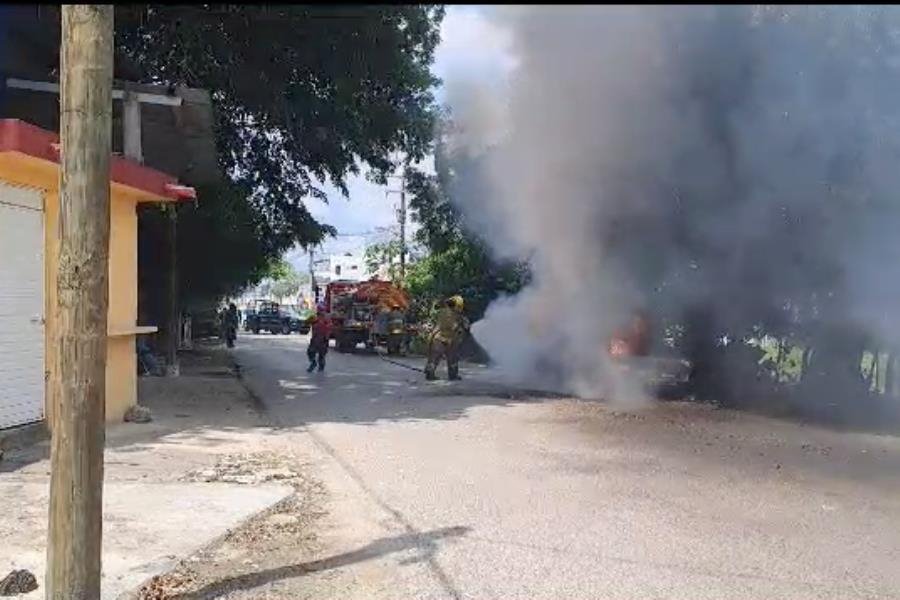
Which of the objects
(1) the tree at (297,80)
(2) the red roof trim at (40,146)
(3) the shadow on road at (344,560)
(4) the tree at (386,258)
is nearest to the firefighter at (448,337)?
(1) the tree at (297,80)

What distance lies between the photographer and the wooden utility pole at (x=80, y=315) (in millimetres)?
3639

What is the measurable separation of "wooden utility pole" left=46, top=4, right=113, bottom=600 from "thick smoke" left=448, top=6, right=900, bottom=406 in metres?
7.56

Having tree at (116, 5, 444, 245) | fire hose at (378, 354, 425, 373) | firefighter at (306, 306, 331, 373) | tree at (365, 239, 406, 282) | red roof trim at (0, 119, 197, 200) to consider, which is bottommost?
fire hose at (378, 354, 425, 373)

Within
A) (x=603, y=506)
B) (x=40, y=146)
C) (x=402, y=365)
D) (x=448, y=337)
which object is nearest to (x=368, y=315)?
(x=402, y=365)

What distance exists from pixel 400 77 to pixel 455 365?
15.7 feet

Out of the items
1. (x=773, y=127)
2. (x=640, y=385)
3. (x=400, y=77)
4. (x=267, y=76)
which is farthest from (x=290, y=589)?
(x=400, y=77)

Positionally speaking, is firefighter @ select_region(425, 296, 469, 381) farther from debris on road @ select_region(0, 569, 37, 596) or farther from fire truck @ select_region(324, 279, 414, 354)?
debris on road @ select_region(0, 569, 37, 596)

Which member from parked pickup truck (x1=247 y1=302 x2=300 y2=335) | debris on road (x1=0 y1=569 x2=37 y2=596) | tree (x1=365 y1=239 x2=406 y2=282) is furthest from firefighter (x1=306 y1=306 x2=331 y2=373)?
parked pickup truck (x1=247 y1=302 x2=300 y2=335)

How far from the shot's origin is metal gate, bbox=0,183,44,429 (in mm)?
7324

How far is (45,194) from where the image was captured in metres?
7.94

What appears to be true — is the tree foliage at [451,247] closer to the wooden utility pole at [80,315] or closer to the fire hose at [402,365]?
the fire hose at [402,365]

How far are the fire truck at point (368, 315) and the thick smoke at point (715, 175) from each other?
1027 centimetres

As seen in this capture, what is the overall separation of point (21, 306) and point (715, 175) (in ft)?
24.2

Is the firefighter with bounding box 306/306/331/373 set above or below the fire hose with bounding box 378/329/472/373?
above
